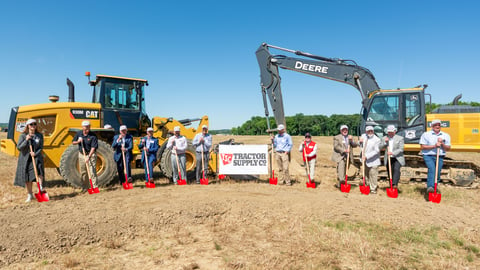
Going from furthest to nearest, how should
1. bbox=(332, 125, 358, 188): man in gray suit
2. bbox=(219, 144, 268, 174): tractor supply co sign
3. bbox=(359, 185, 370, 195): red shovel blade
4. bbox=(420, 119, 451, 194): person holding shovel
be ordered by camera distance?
1. bbox=(219, 144, 268, 174): tractor supply co sign
2. bbox=(332, 125, 358, 188): man in gray suit
3. bbox=(359, 185, 370, 195): red shovel blade
4. bbox=(420, 119, 451, 194): person holding shovel

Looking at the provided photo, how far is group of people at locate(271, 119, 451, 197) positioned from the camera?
23.4 feet

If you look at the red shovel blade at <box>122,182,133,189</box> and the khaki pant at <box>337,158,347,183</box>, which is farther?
the khaki pant at <box>337,158,347,183</box>

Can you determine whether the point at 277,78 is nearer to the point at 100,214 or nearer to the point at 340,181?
the point at 340,181

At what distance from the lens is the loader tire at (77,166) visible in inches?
305

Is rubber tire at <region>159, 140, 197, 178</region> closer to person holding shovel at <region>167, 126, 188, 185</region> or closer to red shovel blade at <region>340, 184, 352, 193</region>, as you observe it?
person holding shovel at <region>167, 126, 188, 185</region>

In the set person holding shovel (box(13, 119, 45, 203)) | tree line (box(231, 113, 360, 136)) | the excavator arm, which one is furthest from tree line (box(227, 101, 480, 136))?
person holding shovel (box(13, 119, 45, 203))

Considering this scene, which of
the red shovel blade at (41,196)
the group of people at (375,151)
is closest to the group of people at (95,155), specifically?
the red shovel blade at (41,196)

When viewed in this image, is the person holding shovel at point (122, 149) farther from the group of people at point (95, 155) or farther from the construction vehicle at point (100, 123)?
the construction vehicle at point (100, 123)

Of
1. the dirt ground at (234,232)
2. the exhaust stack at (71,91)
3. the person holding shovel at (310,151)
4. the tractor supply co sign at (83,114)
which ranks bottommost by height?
the dirt ground at (234,232)

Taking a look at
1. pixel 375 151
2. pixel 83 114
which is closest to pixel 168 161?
pixel 83 114

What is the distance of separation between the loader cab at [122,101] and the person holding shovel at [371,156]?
22.6ft

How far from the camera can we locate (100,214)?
5.34 m

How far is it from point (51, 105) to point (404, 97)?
10.9 metres

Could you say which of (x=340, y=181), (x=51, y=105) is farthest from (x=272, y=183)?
Result: (x=51, y=105)
